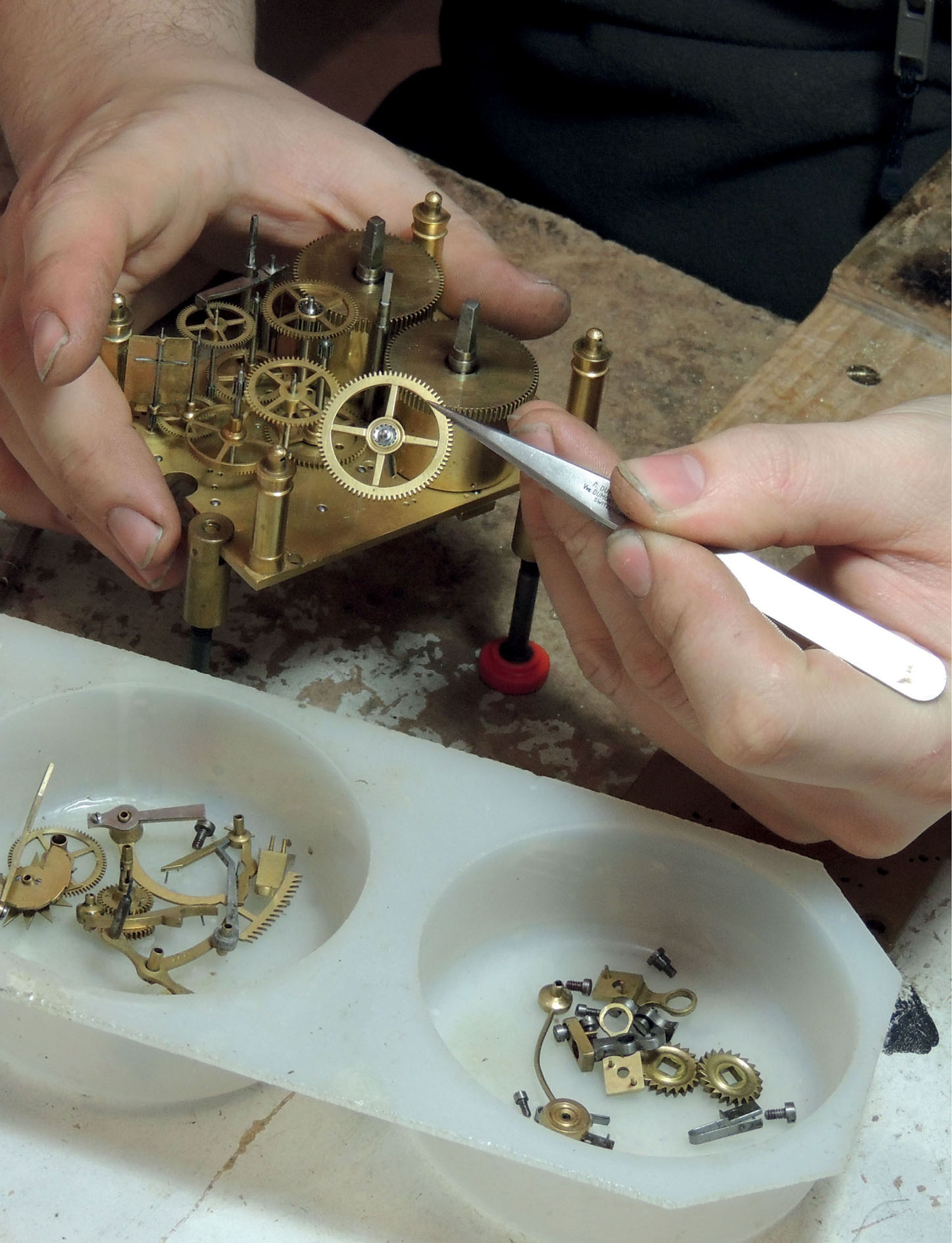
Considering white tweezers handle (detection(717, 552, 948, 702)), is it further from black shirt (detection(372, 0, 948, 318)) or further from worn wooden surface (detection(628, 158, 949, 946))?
black shirt (detection(372, 0, 948, 318))

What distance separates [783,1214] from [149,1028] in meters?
0.46

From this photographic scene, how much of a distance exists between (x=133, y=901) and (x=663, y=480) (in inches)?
20.2

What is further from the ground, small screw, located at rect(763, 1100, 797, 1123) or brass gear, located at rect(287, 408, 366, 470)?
brass gear, located at rect(287, 408, 366, 470)

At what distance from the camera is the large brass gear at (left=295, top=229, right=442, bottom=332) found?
4.06 feet

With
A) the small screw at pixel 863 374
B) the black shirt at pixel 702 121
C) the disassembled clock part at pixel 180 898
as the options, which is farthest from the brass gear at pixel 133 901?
the black shirt at pixel 702 121

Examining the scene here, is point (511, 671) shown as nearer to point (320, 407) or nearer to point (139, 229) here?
point (320, 407)

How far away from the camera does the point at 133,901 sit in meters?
1.03

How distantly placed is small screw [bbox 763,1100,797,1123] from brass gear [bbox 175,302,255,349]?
78 cm

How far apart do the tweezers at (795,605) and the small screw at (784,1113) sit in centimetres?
31

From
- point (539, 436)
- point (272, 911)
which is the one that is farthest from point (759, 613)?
point (272, 911)

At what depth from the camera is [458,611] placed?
1.36m

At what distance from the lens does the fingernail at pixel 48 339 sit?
102cm

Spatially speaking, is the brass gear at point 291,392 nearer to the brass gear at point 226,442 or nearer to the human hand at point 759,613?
the brass gear at point 226,442

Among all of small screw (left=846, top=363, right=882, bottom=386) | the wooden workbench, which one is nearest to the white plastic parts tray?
the wooden workbench
